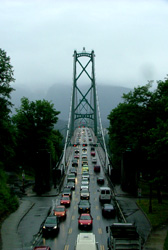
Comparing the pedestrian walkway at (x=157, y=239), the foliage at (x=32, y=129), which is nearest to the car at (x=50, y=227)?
the pedestrian walkway at (x=157, y=239)

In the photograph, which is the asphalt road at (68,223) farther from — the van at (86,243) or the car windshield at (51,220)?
the van at (86,243)

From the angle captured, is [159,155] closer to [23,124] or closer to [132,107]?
[132,107]

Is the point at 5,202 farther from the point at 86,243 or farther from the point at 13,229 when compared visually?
the point at 86,243

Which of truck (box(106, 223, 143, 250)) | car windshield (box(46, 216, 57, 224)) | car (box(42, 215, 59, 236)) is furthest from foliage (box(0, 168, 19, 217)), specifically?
truck (box(106, 223, 143, 250))

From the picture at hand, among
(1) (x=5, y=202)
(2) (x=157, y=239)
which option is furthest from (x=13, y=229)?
(2) (x=157, y=239)

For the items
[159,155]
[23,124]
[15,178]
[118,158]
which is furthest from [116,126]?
[159,155]

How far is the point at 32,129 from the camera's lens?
6656 cm

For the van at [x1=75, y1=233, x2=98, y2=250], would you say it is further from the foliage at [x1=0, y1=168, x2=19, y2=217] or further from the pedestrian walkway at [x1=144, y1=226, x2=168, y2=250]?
the foliage at [x1=0, y1=168, x2=19, y2=217]

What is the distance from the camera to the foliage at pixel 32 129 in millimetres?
64125

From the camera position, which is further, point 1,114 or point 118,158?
point 118,158

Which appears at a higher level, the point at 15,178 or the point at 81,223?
the point at 15,178

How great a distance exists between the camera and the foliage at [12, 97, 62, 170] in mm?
64125

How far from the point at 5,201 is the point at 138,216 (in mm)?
12621

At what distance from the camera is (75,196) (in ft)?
148
